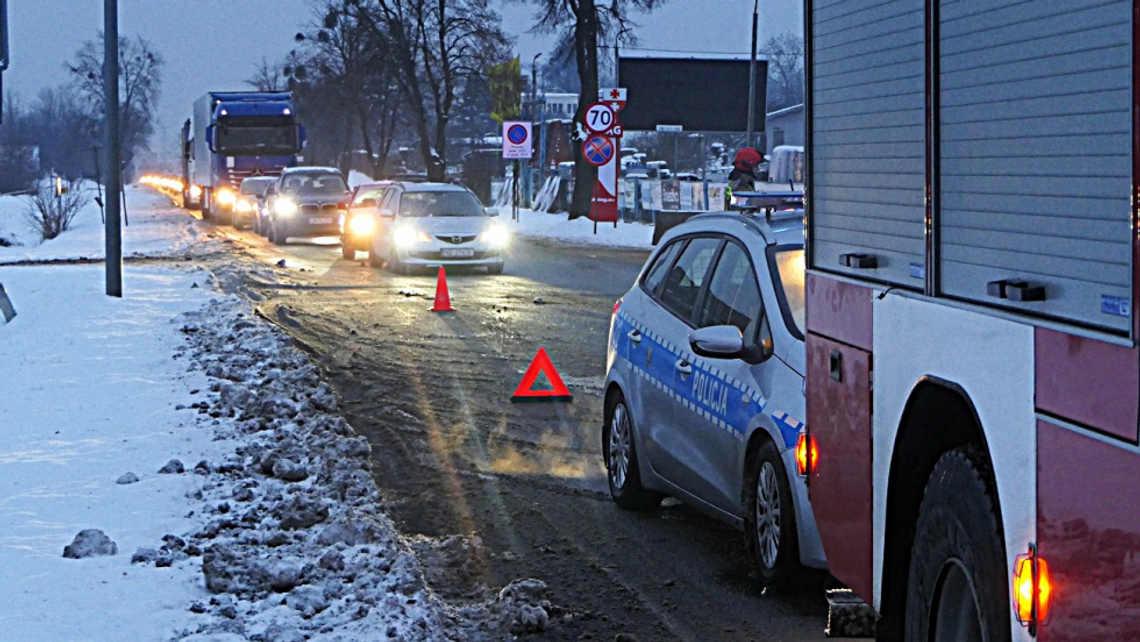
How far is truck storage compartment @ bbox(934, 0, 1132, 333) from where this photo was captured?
3.07 m

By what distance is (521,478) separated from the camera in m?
9.34

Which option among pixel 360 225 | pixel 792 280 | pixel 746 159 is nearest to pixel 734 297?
pixel 792 280

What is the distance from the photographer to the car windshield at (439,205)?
28266mm

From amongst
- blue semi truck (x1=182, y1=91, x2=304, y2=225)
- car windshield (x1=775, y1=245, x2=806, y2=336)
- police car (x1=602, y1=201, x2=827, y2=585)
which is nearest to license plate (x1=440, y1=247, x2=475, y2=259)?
police car (x1=602, y1=201, x2=827, y2=585)

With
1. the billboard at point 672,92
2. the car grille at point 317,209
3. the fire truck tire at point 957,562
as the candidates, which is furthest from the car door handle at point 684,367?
the billboard at point 672,92

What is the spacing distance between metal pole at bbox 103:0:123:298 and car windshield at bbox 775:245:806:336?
564 inches

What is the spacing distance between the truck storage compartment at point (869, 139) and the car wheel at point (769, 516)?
1.56 m

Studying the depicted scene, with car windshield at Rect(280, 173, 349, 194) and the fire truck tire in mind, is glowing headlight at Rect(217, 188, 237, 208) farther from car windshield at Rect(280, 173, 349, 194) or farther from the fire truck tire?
the fire truck tire

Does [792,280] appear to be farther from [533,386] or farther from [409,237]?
[409,237]

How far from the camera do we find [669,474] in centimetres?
782

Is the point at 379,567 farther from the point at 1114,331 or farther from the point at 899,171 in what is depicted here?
the point at 1114,331

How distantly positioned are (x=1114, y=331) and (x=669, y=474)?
490 centimetres

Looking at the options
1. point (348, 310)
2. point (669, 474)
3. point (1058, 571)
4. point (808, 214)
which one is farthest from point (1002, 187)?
point (348, 310)

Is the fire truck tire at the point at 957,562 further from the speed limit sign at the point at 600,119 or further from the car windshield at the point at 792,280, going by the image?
the speed limit sign at the point at 600,119
